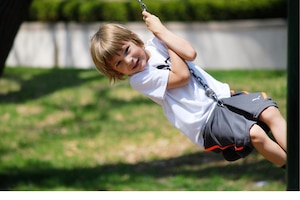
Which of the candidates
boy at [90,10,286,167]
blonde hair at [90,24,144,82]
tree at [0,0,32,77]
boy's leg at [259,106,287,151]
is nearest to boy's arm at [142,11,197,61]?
boy at [90,10,286,167]

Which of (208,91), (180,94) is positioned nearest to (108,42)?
(180,94)

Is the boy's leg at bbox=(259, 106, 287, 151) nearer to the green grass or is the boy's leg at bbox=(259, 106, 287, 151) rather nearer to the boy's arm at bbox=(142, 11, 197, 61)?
the boy's arm at bbox=(142, 11, 197, 61)

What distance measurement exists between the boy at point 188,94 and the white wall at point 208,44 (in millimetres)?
8891

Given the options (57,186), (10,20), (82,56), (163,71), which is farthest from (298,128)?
(82,56)

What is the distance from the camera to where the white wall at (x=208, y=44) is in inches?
511

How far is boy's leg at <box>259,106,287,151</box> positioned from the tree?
3361mm

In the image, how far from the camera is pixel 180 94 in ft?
13.4

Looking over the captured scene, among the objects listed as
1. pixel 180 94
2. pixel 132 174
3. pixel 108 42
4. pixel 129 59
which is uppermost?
pixel 108 42

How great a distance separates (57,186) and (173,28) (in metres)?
6.20

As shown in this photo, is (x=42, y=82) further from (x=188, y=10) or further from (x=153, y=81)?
(x=153, y=81)

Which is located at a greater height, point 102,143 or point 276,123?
point 276,123

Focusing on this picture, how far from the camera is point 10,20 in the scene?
6.71 metres

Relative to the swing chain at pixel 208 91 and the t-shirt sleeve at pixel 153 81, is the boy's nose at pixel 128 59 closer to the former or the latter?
the t-shirt sleeve at pixel 153 81

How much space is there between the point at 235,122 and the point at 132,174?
421 cm
